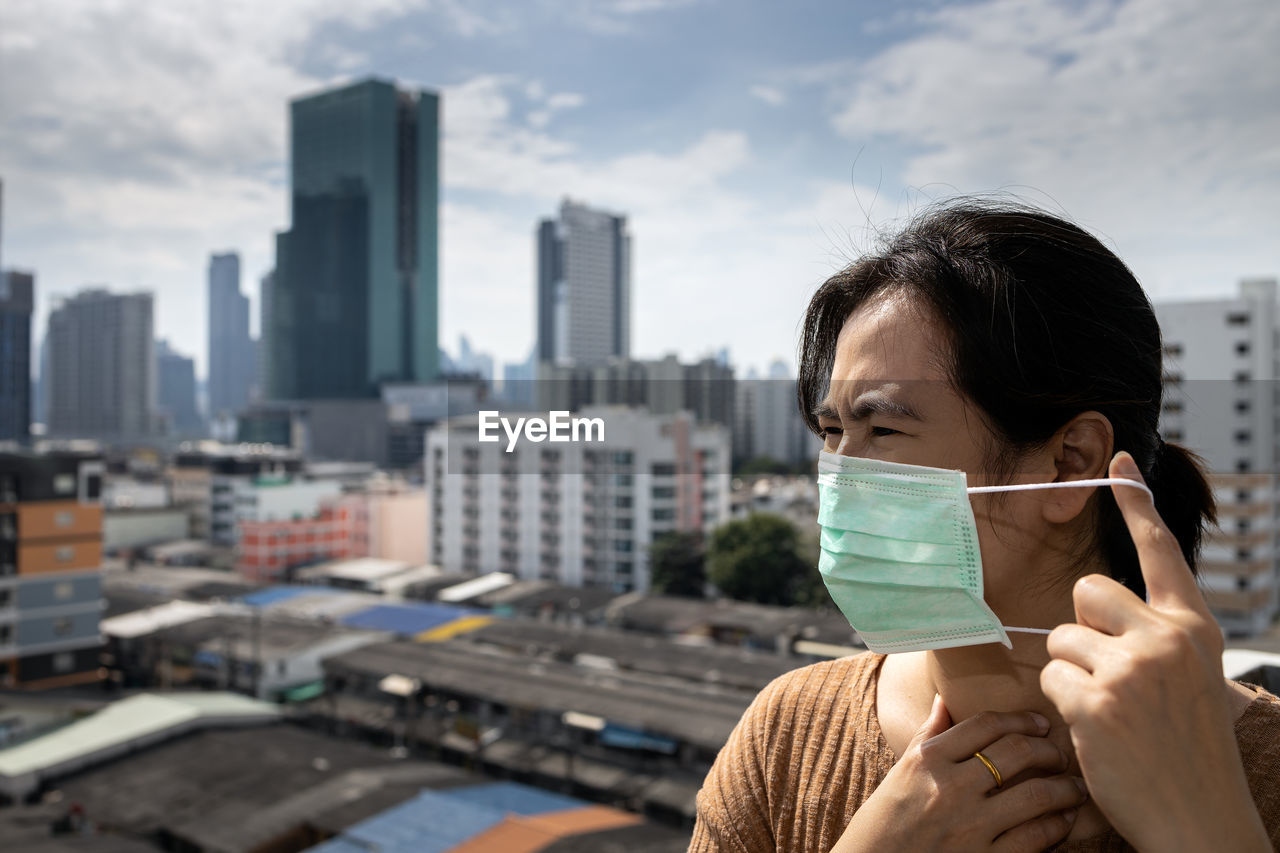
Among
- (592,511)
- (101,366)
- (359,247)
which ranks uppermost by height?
(359,247)

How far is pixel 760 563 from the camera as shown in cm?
1369

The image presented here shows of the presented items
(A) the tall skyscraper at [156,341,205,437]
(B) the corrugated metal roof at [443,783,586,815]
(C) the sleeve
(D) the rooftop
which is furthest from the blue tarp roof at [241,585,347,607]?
(A) the tall skyscraper at [156,341,205,437]

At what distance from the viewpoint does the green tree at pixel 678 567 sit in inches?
568

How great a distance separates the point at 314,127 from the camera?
149 ft

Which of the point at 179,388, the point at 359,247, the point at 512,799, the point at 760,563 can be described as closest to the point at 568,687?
the point at 512,799

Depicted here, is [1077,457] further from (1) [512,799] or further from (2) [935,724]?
(1) [512,799]

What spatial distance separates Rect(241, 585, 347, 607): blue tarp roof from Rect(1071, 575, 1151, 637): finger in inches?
598

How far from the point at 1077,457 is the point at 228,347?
328 ft

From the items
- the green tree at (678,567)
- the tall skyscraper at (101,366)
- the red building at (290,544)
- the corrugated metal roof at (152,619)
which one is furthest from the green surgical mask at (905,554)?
the tall skyscraper at (101,366)

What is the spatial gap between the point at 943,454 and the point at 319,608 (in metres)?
14.2

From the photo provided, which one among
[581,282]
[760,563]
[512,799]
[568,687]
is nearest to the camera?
[512,799]

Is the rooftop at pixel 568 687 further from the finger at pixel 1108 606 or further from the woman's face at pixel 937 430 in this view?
the finger at pixel 1108 606

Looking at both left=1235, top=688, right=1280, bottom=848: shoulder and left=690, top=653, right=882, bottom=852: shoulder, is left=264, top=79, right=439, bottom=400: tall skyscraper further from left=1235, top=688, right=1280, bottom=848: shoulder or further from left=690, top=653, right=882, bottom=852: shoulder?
left=1235, top=688, right=1280, bottom=848: shoulder

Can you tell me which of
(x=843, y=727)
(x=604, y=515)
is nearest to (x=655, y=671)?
(x=604, y=515)
